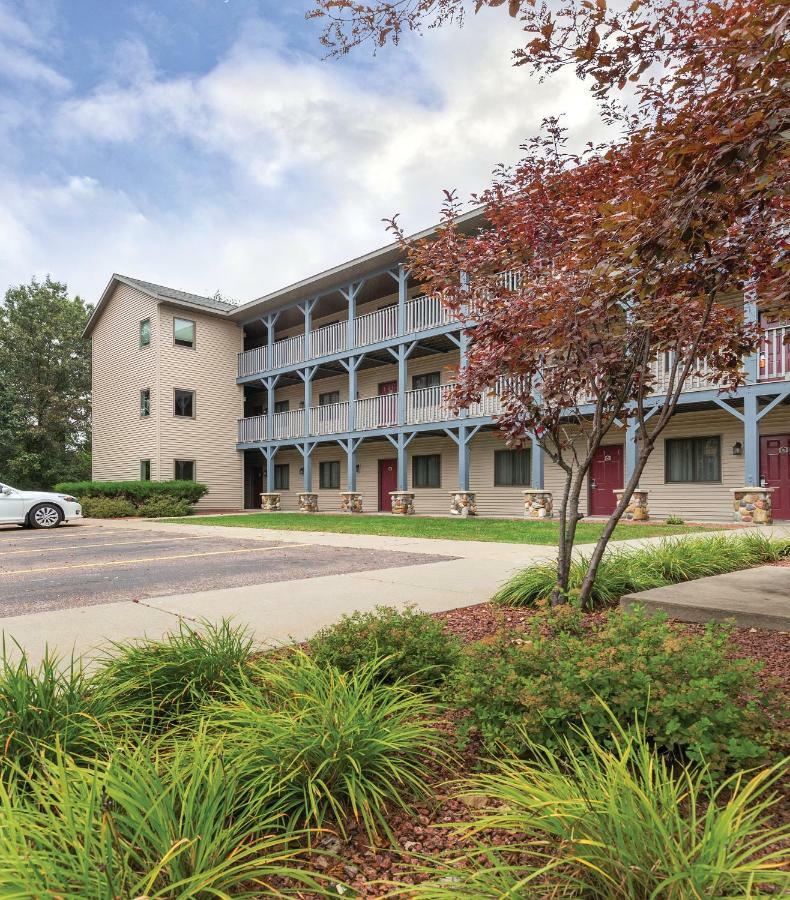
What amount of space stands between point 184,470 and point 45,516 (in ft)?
32.0

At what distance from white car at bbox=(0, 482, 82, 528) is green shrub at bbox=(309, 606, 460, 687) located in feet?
51.8

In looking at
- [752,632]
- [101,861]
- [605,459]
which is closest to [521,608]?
[752,632]

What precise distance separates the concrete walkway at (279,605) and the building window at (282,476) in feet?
70.8

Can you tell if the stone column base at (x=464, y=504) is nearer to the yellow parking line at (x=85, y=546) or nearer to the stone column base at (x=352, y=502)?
the stone column base at (x=352, y=502)

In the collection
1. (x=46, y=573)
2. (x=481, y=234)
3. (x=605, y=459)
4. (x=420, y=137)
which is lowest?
(x=46, y=573)

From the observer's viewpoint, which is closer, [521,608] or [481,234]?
[521,608]

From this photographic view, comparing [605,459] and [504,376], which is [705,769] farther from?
[605,459]

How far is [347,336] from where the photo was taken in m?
23.3

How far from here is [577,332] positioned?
3.68m

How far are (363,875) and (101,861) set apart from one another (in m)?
0.71

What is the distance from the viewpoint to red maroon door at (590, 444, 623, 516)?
738 inches

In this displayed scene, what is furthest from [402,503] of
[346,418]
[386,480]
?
[346,418]

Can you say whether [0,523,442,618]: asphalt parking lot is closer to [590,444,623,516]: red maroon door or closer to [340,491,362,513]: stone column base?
[340,491,362,513]: stone column base

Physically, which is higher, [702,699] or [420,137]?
A: [420,137]
